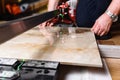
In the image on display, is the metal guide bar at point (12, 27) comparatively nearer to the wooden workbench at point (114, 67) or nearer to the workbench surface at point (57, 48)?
the workbench surface at point (57, 48)

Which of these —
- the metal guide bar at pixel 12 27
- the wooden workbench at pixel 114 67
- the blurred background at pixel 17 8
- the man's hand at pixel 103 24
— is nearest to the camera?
the metal guide bar at pixel 12 27

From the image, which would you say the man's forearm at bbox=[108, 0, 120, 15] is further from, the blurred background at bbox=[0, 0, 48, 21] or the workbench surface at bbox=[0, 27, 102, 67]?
the blurred background at bbox=[0, 0, 48, 21]

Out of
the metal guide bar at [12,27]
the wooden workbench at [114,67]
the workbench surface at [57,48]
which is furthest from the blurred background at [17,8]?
the metal guide bar at [12,27]

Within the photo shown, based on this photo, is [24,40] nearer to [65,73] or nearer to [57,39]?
[57,39]

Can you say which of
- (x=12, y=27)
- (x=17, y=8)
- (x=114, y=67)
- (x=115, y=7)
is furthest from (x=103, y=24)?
(x=17, y=8)

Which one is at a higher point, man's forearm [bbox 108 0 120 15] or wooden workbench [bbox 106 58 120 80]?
man's forearm [bbox 108 0 120 15]

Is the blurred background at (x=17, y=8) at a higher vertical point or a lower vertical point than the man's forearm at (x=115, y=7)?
lower

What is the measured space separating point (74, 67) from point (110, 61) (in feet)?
0.56

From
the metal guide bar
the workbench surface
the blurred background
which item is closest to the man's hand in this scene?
the workbench surface

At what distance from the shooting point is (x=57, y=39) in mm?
869

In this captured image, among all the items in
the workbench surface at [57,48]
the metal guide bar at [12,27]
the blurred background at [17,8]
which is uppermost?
the metal guide bar at [12,27]

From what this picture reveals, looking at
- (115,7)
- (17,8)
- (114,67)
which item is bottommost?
(17,8)

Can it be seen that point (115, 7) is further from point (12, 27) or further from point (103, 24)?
point (12, 27)

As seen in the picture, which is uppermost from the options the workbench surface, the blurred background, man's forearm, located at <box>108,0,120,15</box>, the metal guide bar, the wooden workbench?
the metal guide bar
